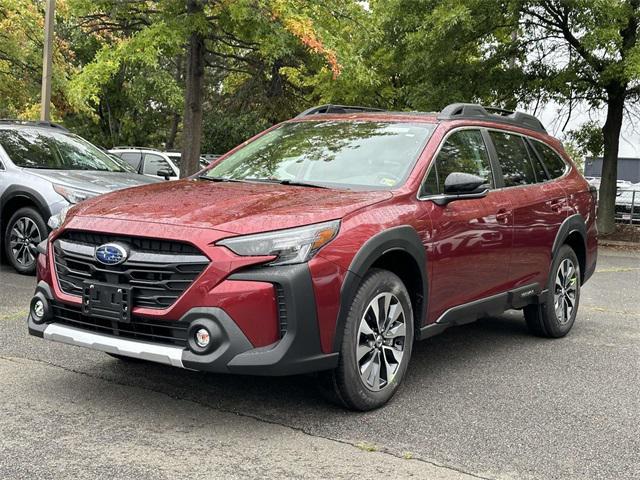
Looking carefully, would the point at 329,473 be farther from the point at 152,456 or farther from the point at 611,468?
the point at 611,468

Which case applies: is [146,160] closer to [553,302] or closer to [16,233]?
[16,233]

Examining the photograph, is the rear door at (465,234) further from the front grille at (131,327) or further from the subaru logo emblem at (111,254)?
the subaru logo emblem at (111,254)

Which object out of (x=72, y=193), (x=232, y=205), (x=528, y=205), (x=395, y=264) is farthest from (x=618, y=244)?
(x=232, y=205)

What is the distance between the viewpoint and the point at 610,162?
19172 mm

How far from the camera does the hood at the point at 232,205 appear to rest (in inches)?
157

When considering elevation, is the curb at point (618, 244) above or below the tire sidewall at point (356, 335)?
below

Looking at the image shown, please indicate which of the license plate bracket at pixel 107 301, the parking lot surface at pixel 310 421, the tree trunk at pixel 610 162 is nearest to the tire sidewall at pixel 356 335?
the parking lot surface at pixel 310 421

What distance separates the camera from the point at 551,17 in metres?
17.7

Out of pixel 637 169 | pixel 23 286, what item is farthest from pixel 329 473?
pixel 637 169

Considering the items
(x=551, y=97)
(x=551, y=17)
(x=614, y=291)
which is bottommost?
(x=614, y=291)

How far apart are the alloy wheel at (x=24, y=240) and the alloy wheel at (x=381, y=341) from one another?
214 inches

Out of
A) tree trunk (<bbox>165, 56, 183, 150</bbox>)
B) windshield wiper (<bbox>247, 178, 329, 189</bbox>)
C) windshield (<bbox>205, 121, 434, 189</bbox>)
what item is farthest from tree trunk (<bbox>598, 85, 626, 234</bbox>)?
tree trunk (<bbox>165, 56, 183, 150</bbox>)

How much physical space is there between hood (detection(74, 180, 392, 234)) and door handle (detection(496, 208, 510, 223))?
122cm

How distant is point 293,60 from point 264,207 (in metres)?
21.7
